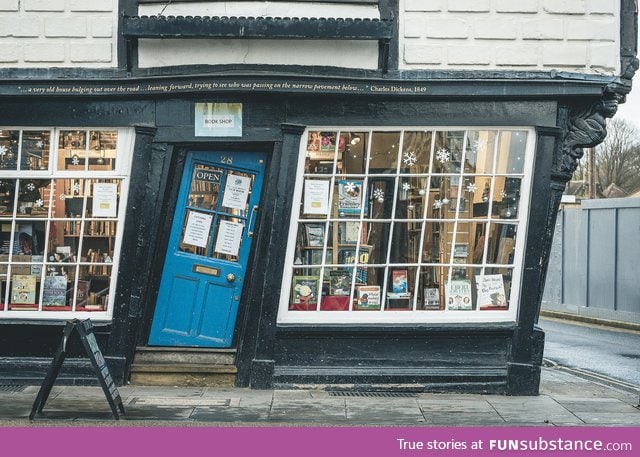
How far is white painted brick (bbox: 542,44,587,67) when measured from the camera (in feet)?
32.2

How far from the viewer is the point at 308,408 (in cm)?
877

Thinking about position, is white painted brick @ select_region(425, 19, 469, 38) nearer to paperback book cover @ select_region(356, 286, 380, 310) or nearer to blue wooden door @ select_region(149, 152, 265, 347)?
blue wooden door @ select_region(149, 152, 265, 347)

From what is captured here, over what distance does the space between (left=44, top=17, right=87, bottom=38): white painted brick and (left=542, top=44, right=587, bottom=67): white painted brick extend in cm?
517

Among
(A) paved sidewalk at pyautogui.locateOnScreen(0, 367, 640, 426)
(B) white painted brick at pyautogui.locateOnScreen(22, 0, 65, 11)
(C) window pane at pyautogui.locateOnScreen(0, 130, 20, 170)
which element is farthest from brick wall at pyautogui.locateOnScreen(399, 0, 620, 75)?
(C) window pane at pyautogui.locateOnScreen(0, 130, 20, 170)

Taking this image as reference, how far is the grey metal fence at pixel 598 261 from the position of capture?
66.9 ft

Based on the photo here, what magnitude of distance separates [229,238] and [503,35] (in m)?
3.88

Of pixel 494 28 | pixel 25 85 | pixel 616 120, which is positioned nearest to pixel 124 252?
pixel 25 85

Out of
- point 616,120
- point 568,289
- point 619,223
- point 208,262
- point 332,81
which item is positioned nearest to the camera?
point 332,81

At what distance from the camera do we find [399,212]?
1002 centimetres

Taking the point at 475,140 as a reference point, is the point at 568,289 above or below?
below

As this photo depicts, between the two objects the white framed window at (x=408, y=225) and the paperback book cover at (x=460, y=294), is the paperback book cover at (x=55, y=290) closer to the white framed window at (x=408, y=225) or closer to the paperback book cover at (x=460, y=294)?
the white framed window at (x=408, y=225)

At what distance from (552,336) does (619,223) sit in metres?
4.89

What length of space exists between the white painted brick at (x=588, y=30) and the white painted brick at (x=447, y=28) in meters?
1.19

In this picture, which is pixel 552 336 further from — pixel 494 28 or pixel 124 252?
pixel 124 252
